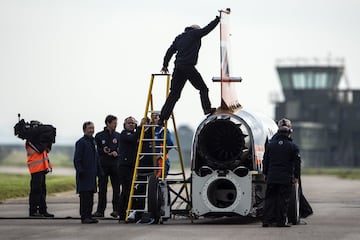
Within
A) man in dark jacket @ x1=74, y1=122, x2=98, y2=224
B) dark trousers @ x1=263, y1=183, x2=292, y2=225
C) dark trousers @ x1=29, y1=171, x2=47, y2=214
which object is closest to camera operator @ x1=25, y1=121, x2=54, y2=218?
dark trousers @ x1=29, y1=171, x2=47, y2=214

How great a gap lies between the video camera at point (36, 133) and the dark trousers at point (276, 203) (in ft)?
17.0

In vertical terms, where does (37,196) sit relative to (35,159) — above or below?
below

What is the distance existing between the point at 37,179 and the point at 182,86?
12.9ft

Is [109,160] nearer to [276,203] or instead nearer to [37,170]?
[37,170]

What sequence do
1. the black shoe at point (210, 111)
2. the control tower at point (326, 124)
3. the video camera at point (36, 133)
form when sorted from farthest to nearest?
1. the control tower at point (326, 124)
2. the video camera at point (36, 133)
3. the black shoe at point (210, 111)

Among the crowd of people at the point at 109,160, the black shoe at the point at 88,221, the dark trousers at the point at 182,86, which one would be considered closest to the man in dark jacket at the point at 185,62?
the dark trousers at the point at 182,86

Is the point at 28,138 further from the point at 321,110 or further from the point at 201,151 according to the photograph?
the point at 321,110

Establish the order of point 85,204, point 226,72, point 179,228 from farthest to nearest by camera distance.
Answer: point 226,72 → point 85,204 → point 179,228

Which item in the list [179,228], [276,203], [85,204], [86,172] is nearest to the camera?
[179,228]

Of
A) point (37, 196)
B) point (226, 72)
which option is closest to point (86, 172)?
point (37, 196)

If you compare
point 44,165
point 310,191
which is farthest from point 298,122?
point 44,165

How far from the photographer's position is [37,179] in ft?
77.1

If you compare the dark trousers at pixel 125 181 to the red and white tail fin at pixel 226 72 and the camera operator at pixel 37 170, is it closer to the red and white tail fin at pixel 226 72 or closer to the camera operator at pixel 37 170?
the camera operator at pixel 37 170

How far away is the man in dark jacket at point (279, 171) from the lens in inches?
809
